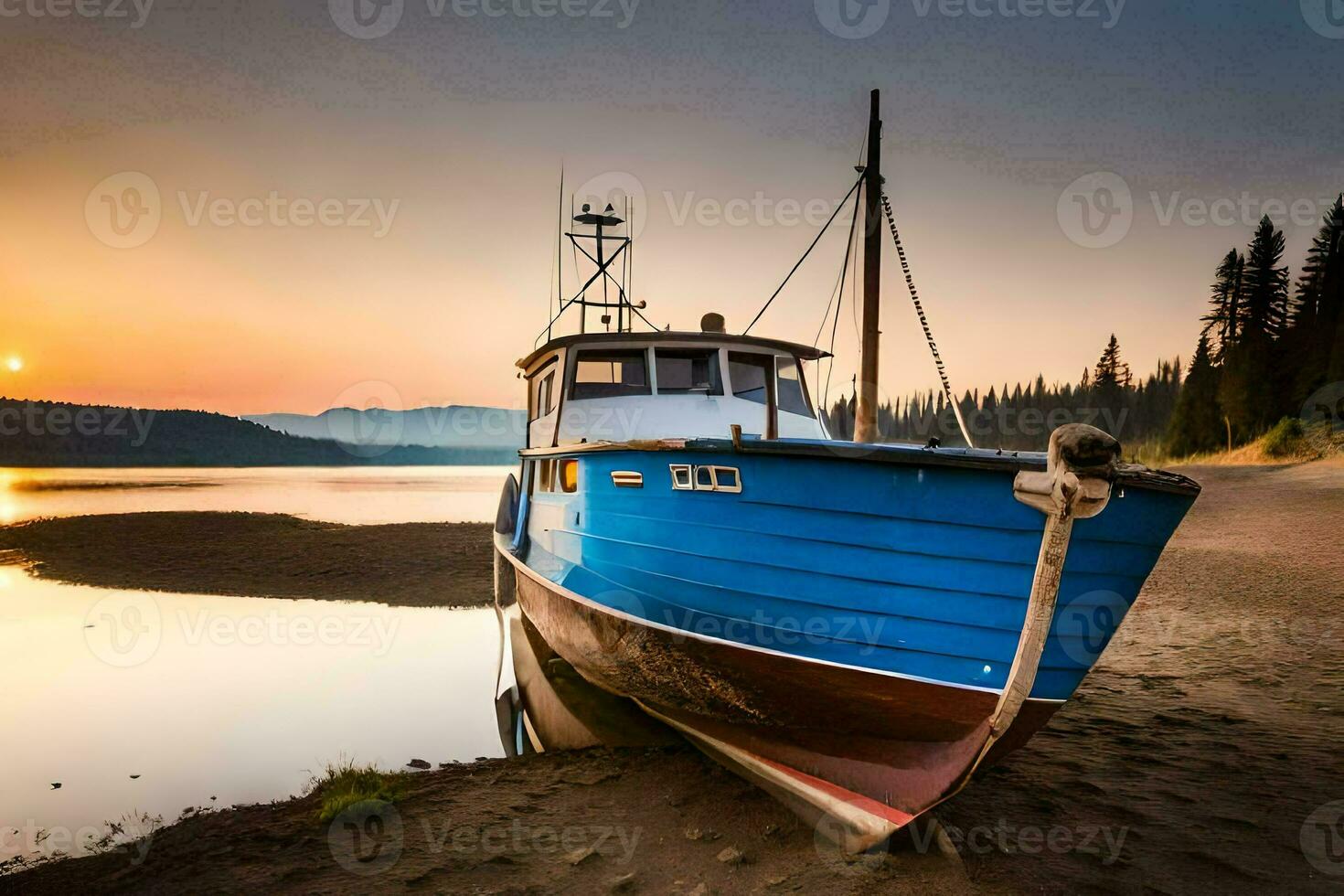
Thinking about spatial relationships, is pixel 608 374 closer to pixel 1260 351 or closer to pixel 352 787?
pixel 352 787

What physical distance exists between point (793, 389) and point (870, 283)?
1.68 meters

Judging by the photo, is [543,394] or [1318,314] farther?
[1318,314]

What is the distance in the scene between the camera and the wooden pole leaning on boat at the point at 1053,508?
12.4ft

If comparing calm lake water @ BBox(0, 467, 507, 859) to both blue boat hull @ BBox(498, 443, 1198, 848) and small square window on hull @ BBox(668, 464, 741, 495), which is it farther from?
small square window on hull @ BBox(668, 464, 741, 495)

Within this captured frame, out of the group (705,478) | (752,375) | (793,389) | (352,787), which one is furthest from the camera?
(793,389)

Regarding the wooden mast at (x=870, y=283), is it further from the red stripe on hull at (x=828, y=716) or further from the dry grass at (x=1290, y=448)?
the dry grass at (x=1290, y=448)

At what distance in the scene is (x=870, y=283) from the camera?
9.09 m

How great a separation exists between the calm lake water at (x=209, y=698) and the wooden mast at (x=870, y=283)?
5959 millimetres

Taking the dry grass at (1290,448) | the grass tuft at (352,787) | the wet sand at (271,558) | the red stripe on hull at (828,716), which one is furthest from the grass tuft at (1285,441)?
the grass tuft at (352,787)

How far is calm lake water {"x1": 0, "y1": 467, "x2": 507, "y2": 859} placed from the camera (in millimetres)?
7227

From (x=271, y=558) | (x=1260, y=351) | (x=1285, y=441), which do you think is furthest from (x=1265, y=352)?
(x=271, y=558)

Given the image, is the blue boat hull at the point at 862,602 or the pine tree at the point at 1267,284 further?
the pine tree at the point at 1267,284

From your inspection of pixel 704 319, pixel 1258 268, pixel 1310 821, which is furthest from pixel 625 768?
pixel 1258 268

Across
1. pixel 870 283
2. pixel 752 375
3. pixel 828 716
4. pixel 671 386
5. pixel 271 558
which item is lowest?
pixel 271 558
